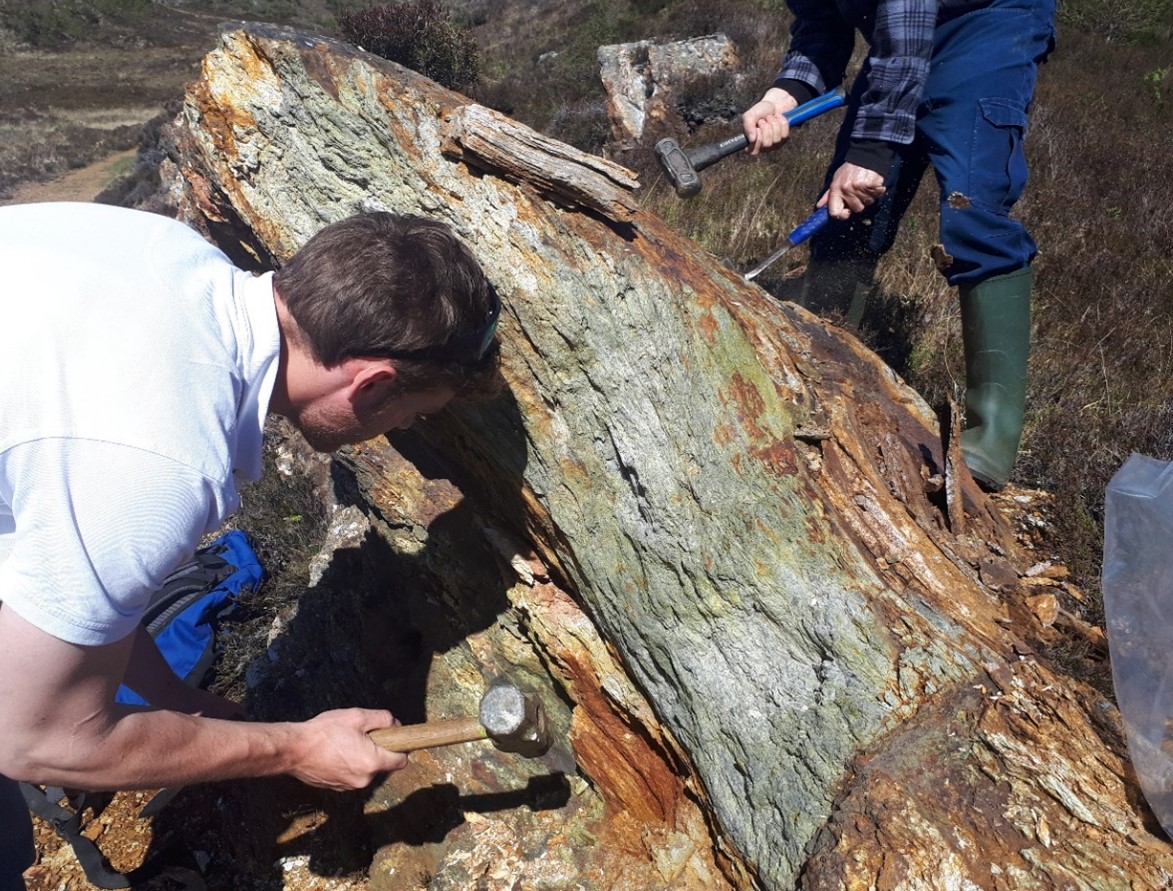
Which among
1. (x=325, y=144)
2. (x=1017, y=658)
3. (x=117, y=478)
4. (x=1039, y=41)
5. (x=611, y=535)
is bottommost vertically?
(x=611, y=535)

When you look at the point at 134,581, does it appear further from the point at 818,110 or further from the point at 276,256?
the point at 818,110

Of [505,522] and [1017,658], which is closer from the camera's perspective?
[1017,658]

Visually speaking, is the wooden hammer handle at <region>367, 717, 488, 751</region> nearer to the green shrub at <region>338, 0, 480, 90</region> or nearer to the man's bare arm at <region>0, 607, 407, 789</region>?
the man's bare arm at <region>0, 607, 407, 789</region>

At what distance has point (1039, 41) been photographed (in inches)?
99.7

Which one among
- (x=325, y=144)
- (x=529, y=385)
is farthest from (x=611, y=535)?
(x=325, y=144)

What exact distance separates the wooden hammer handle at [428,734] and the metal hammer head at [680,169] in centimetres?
229

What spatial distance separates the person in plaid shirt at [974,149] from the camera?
7.84ft

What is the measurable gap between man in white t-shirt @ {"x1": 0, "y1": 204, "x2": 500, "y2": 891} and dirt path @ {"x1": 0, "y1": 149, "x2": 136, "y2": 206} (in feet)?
59.2

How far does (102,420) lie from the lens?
120 cm

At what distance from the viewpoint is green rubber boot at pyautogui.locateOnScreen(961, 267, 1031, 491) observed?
8.24 feet

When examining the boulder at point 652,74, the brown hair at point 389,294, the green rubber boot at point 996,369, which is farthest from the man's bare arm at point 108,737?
the boulder at point 652,74

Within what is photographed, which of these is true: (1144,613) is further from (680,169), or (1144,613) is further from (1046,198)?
(1046,198)

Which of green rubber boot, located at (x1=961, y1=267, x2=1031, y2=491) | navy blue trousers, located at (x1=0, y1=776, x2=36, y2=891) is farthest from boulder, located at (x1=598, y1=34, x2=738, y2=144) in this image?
navy blue trousers, located at (x1=0, y1=776, x2=36, y2=891)

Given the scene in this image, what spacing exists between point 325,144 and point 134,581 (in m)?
1.78
